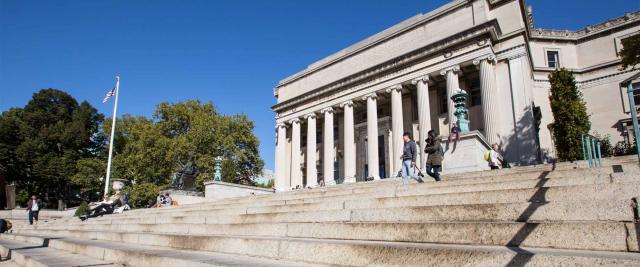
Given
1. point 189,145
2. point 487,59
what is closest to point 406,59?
point 487,59

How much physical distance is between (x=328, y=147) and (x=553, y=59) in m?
19.5

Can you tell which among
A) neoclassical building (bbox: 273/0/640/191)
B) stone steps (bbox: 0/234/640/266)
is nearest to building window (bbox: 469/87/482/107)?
neoclassical building (bbox: 273/0/640/191)

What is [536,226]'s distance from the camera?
3332 millimetres

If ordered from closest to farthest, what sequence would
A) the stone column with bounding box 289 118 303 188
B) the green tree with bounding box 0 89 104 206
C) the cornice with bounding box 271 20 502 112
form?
1. the cornice with bounding box 271 20 502 112
2. the stone column with bounding box 289 118 303 188
3. the green tree with bounding box 0 89 104 206

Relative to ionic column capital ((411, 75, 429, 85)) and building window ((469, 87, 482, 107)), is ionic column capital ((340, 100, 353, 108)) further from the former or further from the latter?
building window ((469, 87, 482, 107))

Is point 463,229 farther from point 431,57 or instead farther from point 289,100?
point 289,100

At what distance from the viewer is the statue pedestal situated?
526 inches

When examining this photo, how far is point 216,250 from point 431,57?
Answer: 21.8 metres

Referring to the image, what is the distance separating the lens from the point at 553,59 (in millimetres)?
30281

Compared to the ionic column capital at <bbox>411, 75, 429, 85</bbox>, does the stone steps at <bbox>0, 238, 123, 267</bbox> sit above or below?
below

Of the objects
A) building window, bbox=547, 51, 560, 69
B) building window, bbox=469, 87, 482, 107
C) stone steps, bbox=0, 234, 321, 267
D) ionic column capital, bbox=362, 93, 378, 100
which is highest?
building window, bbox=547, 51, 560, 69

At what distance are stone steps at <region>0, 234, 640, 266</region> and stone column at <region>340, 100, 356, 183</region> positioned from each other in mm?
22036

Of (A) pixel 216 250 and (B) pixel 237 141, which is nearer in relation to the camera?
(A) pixel 216 250

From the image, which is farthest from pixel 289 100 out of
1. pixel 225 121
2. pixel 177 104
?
pixel 177 104
